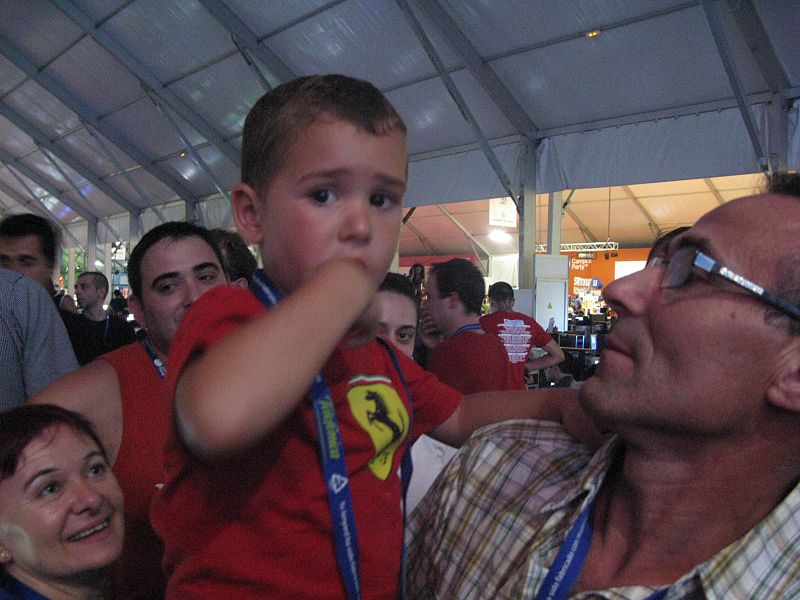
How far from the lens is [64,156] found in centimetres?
Answer: 1617

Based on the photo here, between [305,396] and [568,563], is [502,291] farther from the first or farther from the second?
[305,396]

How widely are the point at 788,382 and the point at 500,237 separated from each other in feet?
64.7

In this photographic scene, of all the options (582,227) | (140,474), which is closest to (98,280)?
(140,474)

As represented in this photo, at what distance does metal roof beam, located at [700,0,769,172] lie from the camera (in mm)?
5805

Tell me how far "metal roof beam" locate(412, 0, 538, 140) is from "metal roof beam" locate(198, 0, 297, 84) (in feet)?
9.70

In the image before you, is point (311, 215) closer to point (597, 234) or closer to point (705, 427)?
point (705, 427)

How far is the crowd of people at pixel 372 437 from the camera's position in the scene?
0.85 m

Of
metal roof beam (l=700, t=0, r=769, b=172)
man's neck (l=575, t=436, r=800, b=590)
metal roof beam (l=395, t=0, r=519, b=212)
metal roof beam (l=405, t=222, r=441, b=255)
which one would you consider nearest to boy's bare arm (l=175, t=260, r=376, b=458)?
man's neck (l=575, t=436, r=800, b=590)

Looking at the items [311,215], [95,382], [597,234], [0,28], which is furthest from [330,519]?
[597,234]

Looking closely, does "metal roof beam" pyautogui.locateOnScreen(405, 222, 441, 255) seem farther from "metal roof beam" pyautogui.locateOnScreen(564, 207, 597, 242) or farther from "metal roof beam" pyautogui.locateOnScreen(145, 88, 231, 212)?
"metal roof beam" pyautogui.locateOnScreen(145, 88, 231, 212)

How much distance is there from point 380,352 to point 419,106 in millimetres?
8955

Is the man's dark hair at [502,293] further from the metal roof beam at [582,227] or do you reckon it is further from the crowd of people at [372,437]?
the metal roof beam at [582,227]

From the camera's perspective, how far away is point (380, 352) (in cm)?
120

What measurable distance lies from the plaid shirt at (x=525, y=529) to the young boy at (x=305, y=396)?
12.8 inches
